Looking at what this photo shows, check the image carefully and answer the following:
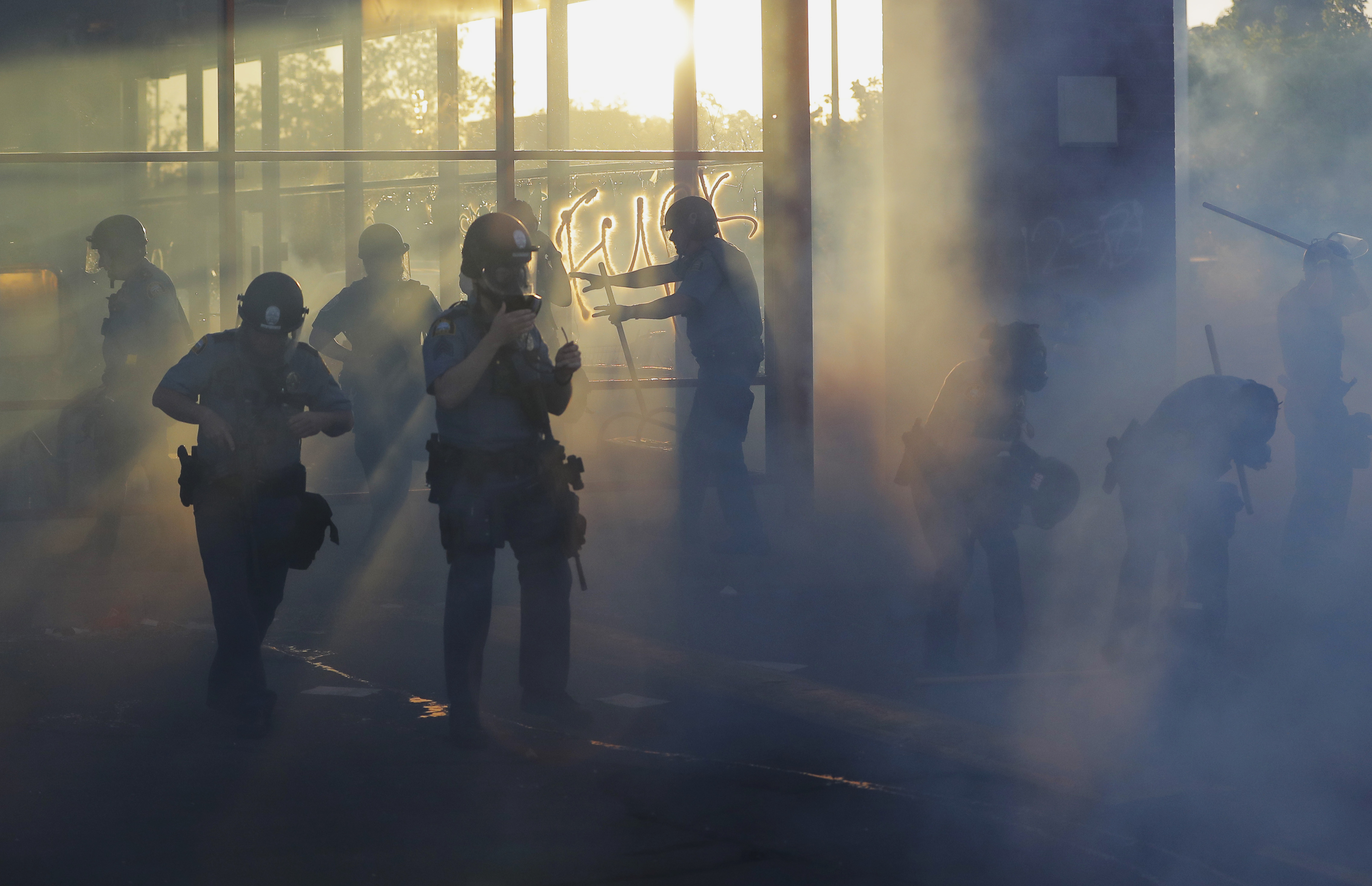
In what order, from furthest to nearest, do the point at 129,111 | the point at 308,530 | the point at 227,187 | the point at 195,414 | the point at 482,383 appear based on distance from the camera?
1. the point at 129,111
2. the point at 227,187
3. the point at 308,530
4. the point at 195,414
5. the point at 482,383

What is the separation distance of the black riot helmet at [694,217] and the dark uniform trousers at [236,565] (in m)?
2.90

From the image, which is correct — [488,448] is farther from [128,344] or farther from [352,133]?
[352,133]

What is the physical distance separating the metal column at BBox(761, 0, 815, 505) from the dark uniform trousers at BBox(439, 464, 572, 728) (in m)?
3.90

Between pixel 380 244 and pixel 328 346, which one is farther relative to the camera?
pixel 328 346

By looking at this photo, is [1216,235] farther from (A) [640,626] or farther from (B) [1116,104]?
(A) [640,626]

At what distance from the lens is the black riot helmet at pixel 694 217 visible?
691 centimetres

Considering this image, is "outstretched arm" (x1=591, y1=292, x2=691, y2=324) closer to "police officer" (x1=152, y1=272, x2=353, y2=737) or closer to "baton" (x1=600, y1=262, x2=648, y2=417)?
"baton" (x1=600, y1=262, x2=648, y2=417)

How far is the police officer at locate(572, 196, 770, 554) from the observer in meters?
6.94

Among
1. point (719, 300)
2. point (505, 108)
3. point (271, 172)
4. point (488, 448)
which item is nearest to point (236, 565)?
point (488, 448)

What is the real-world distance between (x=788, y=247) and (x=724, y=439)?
173cm

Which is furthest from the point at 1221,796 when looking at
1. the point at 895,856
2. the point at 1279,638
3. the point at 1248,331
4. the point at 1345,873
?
the point at 1248,331

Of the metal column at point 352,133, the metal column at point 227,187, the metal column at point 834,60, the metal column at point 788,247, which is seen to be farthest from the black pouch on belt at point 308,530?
the metal column at point 834,60

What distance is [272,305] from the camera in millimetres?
4535

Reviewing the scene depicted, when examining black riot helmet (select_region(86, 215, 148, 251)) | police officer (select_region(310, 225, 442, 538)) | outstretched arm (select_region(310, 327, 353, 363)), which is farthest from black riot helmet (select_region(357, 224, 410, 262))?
black riot helmet (select_region(86, 215, 148, 251))
